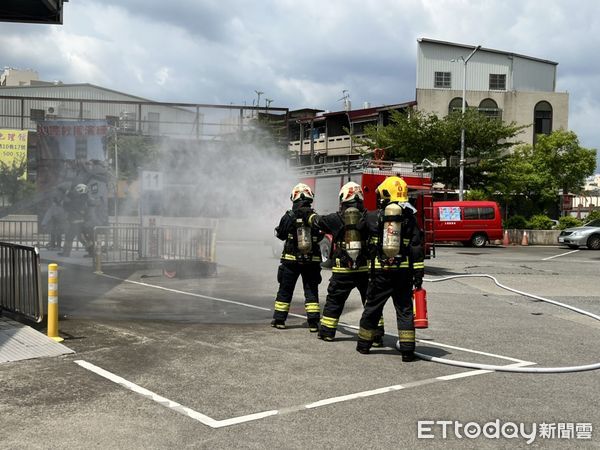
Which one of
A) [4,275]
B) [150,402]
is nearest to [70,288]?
[4,275]

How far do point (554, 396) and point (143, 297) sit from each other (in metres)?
7.26

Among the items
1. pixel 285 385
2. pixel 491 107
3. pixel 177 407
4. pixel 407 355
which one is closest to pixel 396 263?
pixel 407 355

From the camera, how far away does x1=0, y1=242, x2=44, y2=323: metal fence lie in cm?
750

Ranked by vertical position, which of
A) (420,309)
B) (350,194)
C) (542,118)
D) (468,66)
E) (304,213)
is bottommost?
(420,309)

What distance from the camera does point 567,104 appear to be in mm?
44000

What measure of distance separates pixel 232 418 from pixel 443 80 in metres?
43.6

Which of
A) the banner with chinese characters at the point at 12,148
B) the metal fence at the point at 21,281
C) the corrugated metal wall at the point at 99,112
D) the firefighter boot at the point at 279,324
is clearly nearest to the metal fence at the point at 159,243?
the corrugated metal wall at the point at 99,112

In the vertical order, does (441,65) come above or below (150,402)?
above

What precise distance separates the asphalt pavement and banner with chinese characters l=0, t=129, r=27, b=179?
29333 mm

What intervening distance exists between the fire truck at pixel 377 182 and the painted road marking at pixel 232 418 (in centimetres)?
971

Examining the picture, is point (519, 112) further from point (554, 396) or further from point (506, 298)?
point (554, 396)

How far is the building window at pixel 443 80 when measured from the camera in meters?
45.0

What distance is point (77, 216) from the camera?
1770 centimetres

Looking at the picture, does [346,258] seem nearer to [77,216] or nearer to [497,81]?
[77,216]
